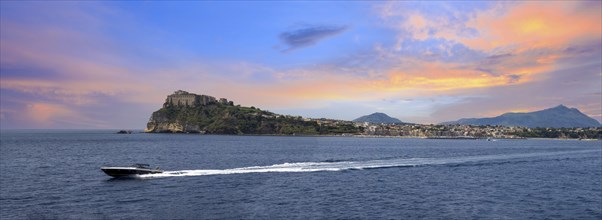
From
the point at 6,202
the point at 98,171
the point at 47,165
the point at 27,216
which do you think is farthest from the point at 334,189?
the point at 47,165

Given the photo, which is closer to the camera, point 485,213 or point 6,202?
point 485,213

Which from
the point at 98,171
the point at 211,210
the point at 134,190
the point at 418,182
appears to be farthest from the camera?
the point at 98,171

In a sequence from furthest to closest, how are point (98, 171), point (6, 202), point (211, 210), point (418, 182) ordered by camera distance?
point (98, 171) → point (418, 182) → point (6, 202) → point (211, 210)

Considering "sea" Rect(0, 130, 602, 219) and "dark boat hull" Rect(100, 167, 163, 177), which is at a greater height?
"dark boat hull" Rect(100, 167, 163, 177)

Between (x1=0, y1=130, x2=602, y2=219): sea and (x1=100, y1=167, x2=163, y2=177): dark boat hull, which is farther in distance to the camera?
(x1=100, y1=167, x2=163, y2=177): dark boat hull

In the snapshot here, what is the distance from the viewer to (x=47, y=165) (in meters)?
95.4

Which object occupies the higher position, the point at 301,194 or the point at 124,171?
the point at 124,171

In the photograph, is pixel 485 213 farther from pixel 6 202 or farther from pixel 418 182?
pixel 6 202

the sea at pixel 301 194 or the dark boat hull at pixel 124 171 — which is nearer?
the sea at pixel 301 194

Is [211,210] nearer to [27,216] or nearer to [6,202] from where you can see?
[27,216]

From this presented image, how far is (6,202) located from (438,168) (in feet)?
258

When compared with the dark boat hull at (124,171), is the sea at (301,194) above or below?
below

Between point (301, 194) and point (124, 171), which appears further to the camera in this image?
point (124, 171)

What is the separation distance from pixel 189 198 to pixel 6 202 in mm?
21418
